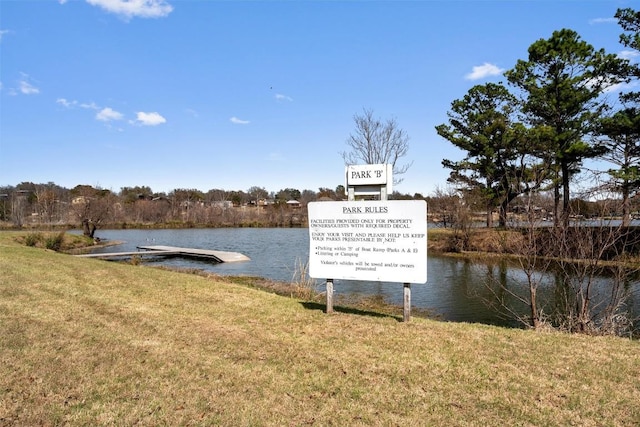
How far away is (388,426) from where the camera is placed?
11.0 ft

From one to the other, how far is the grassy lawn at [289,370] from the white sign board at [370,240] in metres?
0.82

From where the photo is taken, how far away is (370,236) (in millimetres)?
6785

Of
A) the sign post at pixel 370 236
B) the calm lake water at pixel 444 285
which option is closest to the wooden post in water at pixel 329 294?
the sign post at pixel 370 236

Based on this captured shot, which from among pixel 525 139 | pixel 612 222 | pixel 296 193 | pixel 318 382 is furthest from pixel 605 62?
pixel 296 193

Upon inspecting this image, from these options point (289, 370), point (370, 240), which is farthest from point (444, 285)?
point (289, 370)

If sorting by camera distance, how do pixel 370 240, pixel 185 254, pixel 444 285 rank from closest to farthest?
pixel 370 240 < pixel 444 285 < pixel 185 254

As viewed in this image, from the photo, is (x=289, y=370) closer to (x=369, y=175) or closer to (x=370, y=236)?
(x=370, y=236)

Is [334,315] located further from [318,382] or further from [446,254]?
[446,254]

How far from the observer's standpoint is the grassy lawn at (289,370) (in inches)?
139

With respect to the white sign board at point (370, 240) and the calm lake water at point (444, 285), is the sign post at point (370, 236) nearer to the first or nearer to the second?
the white sign board at point (370, 240)

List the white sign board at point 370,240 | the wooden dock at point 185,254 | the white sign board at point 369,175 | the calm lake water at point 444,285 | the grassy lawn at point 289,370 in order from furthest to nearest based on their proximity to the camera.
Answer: the wooden dock at point 185,254 < the calm lake water at point 444,285 < the white sign board at point 369,175 < the white sign board at point 370,240 < the grassy lawn at point 289,370

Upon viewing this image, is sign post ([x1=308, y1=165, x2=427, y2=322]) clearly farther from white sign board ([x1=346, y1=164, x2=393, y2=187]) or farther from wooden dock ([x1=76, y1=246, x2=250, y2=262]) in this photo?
wooden dock ([x1=76, y1=246, x2=250, y2=262])

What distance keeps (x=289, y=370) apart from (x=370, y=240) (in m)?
2.89

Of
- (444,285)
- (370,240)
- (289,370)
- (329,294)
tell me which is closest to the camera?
(289,370)
